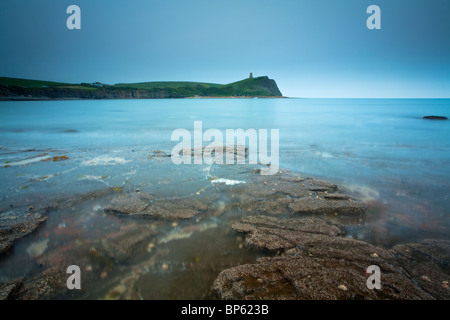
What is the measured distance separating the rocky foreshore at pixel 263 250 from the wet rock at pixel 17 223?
0.02m

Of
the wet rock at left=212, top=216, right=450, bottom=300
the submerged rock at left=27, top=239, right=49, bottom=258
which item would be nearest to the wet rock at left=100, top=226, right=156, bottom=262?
the submerged rock at left=27, top=239, right=49, bottom=258

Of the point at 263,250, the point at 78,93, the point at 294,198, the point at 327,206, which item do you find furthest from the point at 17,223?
the point at 78,93

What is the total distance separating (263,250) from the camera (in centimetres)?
468

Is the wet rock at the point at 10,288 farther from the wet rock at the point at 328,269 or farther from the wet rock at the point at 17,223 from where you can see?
the wet rock at the point at 328,269

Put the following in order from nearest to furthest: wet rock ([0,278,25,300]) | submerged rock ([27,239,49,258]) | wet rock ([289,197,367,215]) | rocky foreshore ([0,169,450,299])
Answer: wet rock ([0,278,25,300])
rocky foreshore ([0,169,450,299])
submerged rock ([27,239,49,258])
wet rock ([289,197,367,215])

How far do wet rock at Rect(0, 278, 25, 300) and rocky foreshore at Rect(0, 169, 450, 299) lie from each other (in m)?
0.01

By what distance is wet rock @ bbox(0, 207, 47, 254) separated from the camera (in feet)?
16.1

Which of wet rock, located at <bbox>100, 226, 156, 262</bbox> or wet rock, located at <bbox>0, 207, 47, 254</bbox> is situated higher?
wet rock, located at <bbox>0, 207, 47, 254</bbox>

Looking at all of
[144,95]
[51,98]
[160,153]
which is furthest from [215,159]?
[144,95]

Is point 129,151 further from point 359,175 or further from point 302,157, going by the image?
point 359,175

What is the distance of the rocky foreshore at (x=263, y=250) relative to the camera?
3.66m

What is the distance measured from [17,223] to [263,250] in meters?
6.00

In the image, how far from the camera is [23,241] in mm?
4938

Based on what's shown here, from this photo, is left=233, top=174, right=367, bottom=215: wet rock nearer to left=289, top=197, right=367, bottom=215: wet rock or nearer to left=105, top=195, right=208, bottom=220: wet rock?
left=289, top=197, right=367, bottom=215: wet rock
